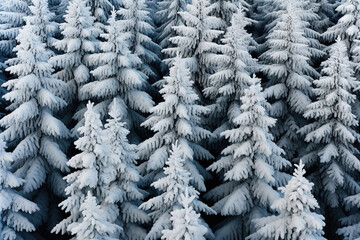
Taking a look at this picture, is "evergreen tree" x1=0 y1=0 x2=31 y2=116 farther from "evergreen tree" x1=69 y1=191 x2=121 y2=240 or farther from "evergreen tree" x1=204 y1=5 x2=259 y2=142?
"evergreen tree" x1=69 y1=191 x2=121 y2=240

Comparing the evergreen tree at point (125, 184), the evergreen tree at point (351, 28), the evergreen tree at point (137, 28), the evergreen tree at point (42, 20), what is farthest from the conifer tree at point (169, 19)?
the evergreen tree at point (125, 184)

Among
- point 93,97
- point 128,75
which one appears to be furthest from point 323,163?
point 93,97

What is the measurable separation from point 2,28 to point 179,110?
50.4 ft

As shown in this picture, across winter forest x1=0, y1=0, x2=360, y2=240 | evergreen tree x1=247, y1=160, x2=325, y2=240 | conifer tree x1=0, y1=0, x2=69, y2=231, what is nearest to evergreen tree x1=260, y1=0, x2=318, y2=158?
winter forest x1=0, y1=0, x2=360, y2=240

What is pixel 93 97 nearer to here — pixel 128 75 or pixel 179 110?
pixel 128 75

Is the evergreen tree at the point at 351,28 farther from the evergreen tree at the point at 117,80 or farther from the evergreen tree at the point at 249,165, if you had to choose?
the evergreen tree at the point at 117,80

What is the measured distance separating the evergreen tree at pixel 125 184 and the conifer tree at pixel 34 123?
3514 millimetres

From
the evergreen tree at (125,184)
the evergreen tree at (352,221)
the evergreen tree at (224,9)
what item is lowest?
the evergreen tree at (352,221)

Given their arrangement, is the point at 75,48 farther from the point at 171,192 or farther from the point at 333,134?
the point at 333,134

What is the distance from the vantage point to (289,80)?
18156 mm

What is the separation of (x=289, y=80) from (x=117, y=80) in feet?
26.6

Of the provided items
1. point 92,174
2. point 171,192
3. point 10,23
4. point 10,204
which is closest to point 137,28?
point 10,23

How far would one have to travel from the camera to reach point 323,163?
57.7ft

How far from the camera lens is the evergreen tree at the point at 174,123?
1416 cm
